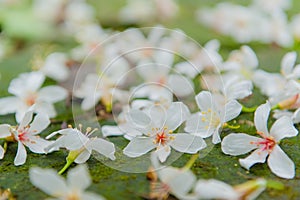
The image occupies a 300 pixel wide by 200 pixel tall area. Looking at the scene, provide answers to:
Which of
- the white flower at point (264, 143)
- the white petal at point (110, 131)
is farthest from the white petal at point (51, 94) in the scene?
the white flower at point (264, 143)

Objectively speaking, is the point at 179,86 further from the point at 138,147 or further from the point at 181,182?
the point at 181,182

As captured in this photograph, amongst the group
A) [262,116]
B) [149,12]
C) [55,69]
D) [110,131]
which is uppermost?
[262,116]

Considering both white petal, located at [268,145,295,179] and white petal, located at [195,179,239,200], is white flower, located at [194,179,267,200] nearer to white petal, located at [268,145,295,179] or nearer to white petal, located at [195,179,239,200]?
white petal, located at [195,179,239,200]

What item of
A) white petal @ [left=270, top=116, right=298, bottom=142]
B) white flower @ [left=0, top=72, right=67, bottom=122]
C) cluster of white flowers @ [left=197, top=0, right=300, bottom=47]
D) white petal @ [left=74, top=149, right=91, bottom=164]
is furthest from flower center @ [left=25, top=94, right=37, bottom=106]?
cluster of white flowers @ [left=197, top=0, right=300, bottom=47]

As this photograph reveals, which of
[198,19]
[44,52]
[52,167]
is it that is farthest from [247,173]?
[198,19]

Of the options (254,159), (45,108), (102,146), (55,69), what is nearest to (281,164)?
(254,159)

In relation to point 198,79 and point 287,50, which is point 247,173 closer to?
point 198,79

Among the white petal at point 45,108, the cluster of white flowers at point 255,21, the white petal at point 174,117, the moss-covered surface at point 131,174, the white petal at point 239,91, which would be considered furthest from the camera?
the cluster of white flowers at point 255,21

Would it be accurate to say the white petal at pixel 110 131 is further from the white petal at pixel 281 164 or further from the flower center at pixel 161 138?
the white petal at pixel 281 164
